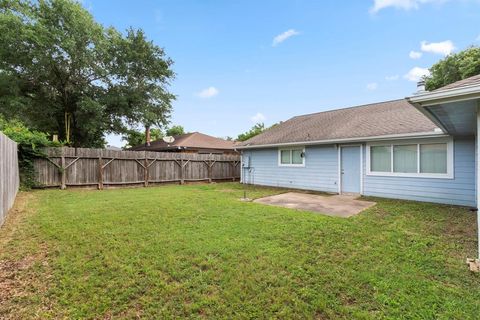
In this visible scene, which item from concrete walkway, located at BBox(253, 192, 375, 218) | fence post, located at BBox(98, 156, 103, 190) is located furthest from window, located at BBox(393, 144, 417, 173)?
fence post, located at BBox(98, 156, 103, 190)

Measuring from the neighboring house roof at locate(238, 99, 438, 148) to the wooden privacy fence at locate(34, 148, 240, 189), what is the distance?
9.60 feet

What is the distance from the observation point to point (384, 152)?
28.1ft

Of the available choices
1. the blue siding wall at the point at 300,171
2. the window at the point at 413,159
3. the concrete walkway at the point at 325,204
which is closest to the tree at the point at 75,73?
the blue siding wall at the point at 300,171

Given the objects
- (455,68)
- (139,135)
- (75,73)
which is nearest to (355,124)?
(455,68)

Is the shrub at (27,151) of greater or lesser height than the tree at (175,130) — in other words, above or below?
below

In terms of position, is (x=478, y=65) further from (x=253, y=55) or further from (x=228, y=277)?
(x=228, y=277)

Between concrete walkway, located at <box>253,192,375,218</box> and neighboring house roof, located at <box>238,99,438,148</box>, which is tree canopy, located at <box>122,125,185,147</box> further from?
concrete walkway, located at <box>253,192,375,218</box>

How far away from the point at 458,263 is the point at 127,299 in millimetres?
4246

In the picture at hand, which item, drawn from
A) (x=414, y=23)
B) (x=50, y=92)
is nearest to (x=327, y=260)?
(x=414, y=23)

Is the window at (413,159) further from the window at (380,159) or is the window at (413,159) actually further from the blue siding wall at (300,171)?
the blue siding wall at (300,171)

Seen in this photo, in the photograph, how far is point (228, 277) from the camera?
9.55 feet

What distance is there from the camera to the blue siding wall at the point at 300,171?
9906mm

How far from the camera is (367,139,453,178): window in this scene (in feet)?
23.8

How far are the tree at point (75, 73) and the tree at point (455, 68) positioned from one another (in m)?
21.5
